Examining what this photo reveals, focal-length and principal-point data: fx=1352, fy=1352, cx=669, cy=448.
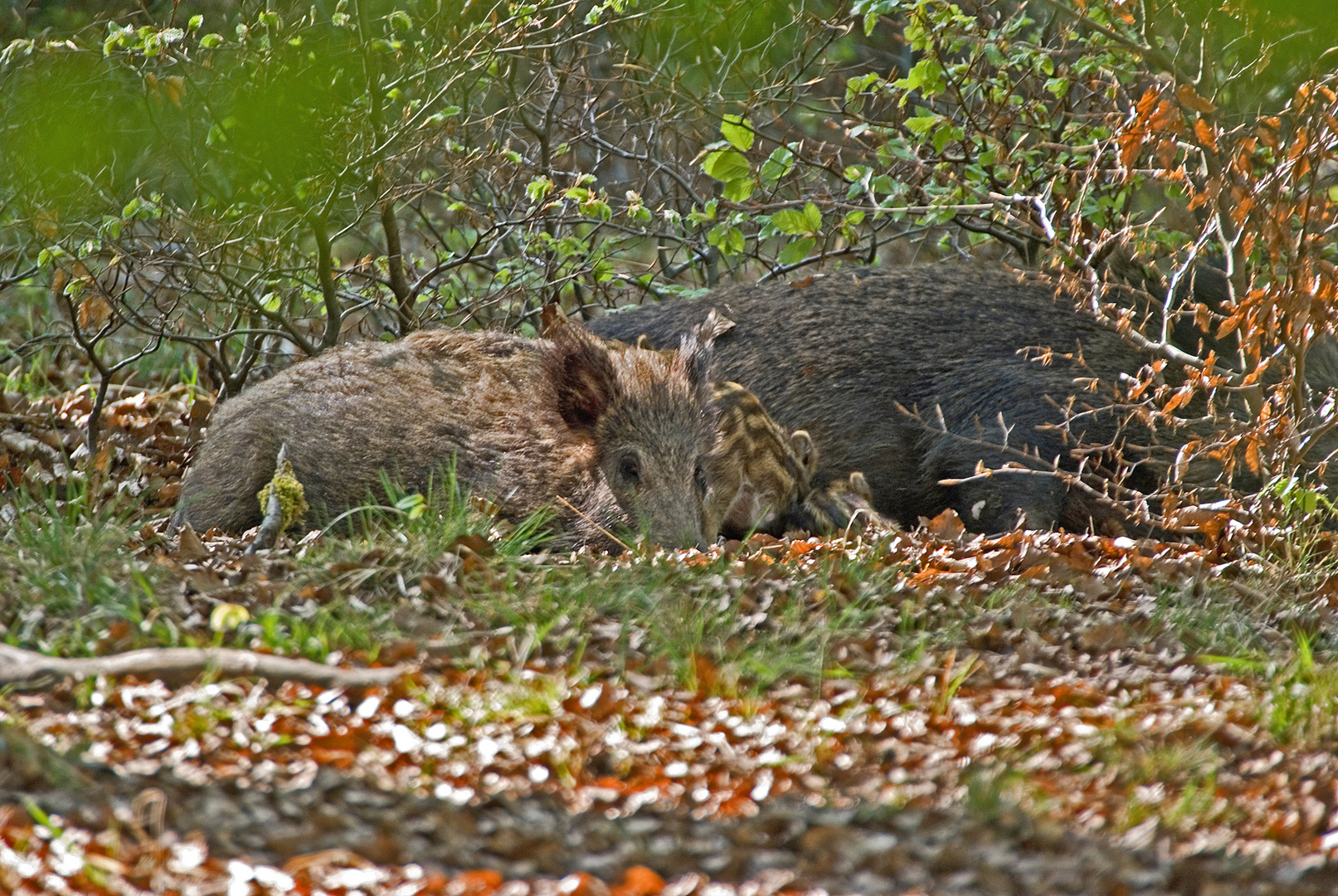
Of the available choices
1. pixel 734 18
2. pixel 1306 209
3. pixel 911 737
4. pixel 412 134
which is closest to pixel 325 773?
pixel 911 737

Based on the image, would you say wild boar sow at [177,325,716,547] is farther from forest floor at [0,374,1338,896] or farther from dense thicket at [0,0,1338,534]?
dense thicket at [0,0,1338,534]

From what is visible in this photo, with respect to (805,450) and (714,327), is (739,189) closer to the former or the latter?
(714,327)

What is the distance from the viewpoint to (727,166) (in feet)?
20.7

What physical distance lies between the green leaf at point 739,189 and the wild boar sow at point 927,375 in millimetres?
932

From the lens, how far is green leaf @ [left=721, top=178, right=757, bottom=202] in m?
6.34

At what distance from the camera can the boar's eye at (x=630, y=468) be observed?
575 cm

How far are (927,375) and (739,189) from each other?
1.39m

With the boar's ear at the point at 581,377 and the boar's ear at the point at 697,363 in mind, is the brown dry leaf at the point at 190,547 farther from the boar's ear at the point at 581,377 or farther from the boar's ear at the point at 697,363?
the boar's ear at the point at 697,363

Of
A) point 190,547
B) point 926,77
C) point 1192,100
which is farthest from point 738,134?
point 190,547

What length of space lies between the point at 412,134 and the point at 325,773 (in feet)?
14.4

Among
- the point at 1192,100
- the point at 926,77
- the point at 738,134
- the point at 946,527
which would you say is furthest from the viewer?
the point at 926,77

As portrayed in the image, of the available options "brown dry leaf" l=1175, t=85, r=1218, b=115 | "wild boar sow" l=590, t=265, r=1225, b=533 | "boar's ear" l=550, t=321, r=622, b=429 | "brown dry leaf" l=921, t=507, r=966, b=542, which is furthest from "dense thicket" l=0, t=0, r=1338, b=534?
"brown dry leaf" l=921, t=507, r=966, b=542

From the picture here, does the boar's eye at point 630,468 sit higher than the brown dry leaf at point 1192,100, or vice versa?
the brown dry leaf at point 1192,100

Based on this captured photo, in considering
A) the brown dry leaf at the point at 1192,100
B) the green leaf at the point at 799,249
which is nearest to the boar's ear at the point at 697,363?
the green leaf at the point at 799,249
